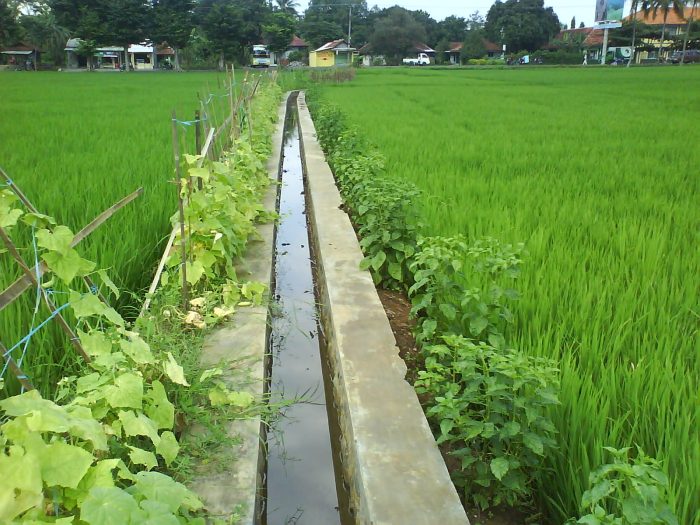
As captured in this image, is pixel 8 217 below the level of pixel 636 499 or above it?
above

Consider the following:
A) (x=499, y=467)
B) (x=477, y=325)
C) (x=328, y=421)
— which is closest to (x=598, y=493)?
(x=499, y=467)

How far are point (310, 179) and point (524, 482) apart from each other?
4874 millimetres

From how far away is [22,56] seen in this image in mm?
48719

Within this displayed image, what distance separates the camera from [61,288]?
2.76 meters

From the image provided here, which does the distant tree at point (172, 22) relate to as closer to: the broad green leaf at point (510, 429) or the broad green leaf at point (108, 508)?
the broad green leaf at point (510, 429)

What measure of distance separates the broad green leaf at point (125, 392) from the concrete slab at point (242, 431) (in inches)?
13.8

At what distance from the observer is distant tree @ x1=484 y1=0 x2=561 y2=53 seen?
55.1m

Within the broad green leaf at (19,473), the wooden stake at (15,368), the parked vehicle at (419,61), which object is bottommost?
the broad green leaf at (19,473)

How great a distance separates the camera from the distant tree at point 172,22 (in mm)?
39156

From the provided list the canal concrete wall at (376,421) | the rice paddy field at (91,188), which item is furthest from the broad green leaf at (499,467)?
the rice paddy field at (91,188)

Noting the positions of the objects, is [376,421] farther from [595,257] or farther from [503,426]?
[595,257]

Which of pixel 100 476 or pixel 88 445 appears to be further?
pixel 88 445

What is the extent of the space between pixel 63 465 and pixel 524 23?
6061 centimetres

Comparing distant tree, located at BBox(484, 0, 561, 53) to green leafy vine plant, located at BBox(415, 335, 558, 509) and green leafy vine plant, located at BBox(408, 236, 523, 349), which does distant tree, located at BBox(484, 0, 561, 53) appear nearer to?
green leafy vine plant, located at BBox(408, 236, 523, 349)
